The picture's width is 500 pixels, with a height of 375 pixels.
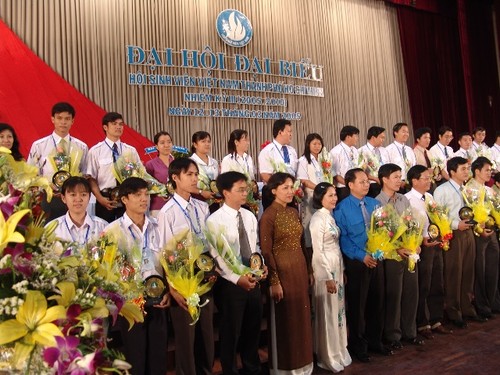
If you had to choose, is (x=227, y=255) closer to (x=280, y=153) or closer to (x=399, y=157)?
(x=280, y=153)

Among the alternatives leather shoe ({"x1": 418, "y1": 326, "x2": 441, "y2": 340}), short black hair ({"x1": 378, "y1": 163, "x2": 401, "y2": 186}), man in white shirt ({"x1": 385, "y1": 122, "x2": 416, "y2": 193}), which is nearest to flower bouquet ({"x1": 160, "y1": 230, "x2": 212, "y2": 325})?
short black hair ({"x1": 378, "y1": 163, "x2": 401, "y2": 186})

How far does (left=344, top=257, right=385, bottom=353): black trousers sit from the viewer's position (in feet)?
11.4

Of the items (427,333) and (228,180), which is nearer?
(228,180)

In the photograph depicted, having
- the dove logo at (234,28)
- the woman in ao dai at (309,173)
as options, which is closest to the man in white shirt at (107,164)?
the woman in ao dai at (309,173)

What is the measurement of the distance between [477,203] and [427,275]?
0.85 metres

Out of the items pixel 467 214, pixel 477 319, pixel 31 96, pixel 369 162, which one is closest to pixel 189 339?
pixel 467 214

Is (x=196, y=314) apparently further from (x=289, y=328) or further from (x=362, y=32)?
(x=362, y=32)

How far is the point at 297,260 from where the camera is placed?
3121 millimetres

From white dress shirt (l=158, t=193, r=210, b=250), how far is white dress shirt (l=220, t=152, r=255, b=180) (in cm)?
124

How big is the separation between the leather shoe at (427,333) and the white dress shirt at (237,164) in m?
1.80

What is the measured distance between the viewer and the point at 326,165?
4.63 metres

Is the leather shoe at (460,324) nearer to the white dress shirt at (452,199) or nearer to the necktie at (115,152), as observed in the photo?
the white dress shirt at (452,199)

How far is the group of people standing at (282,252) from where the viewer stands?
277cm

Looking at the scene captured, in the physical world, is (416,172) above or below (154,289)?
above
